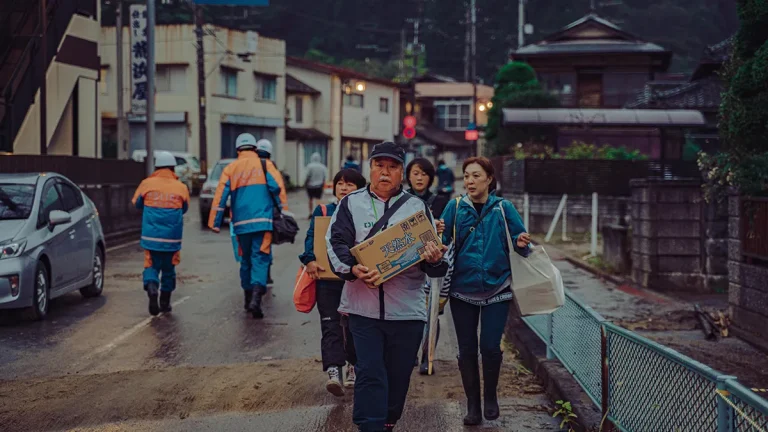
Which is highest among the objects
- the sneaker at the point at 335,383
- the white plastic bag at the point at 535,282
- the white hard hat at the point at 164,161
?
the white hard hat at the point at 164,161

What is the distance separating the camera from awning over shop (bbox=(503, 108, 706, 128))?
112ft

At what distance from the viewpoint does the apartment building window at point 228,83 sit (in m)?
45.8

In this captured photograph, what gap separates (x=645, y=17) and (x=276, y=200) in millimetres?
56191

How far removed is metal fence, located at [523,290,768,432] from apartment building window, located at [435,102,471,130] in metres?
70.2

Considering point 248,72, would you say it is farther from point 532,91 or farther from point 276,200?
point 276,200

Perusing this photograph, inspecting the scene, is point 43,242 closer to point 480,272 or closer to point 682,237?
point 480,272

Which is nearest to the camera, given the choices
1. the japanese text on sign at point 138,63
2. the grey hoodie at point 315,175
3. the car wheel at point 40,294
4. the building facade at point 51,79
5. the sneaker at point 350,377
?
the sneaker at point 350,377

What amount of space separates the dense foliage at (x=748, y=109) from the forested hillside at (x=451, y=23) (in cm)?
5133

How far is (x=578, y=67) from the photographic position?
45.8 metres

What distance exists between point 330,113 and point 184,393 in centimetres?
5002

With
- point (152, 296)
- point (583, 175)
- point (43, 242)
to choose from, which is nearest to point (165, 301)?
point (152, 296)

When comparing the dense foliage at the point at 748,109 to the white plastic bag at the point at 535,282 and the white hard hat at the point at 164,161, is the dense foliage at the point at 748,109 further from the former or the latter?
the white hard hat at the point at 164,161

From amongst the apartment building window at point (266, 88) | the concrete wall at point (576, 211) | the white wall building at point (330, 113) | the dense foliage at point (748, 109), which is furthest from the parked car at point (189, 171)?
the dense foliage at point (748, 109)

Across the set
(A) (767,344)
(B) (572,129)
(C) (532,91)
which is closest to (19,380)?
(A) (767,344)
